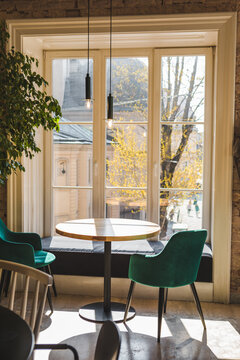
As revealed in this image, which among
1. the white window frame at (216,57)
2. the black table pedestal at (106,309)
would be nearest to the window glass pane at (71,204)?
the white window frame at (216,57)

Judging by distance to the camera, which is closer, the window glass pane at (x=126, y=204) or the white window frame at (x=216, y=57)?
the white window frame at (x=216, y=57)

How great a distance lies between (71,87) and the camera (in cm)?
456

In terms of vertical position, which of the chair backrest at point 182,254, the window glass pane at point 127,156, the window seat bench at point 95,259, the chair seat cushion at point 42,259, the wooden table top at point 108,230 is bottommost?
the window seat bench at point 95,259

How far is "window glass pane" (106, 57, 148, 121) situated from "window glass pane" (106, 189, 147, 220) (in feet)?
2.78

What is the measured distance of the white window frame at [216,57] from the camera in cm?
374

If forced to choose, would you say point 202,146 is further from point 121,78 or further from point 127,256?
point 127,256

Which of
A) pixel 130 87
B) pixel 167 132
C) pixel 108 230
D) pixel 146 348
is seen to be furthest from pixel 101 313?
pixel 130 87

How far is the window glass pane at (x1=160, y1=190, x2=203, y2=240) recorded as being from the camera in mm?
Answer: 4387

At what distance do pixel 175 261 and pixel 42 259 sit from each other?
48.8 inches

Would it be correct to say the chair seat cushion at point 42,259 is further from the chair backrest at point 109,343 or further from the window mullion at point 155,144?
the chair backrest at point 109,343

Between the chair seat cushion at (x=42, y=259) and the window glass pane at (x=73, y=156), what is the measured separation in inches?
43.7

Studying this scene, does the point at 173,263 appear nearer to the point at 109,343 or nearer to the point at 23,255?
the point at 23,255

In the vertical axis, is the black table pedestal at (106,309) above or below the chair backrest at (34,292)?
below

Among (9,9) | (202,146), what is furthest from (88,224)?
(9,9)
